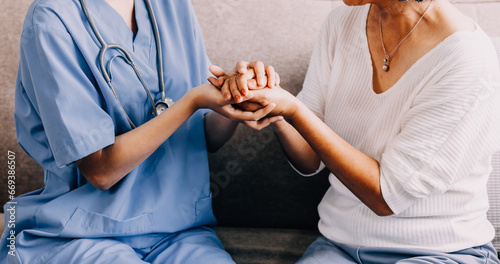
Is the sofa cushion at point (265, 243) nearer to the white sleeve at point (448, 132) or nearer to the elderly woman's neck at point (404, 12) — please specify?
the white sleeve at point (448, 132)

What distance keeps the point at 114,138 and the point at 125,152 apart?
35 mm

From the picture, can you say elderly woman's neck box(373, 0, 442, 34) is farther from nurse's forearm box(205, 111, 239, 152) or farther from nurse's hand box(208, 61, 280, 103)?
nurse's forearm box(205, 111, 239, 152)

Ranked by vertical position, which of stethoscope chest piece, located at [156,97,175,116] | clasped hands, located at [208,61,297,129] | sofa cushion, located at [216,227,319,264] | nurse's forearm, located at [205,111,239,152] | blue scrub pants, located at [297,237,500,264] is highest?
clasped hands, located at [208,61,297,129]

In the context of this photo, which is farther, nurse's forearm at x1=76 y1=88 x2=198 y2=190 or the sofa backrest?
the sofa backrest

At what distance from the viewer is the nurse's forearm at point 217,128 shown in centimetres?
101

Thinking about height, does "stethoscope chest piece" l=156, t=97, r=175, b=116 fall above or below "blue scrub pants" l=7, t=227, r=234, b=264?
above

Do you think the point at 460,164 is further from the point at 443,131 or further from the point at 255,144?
the point at 255,144

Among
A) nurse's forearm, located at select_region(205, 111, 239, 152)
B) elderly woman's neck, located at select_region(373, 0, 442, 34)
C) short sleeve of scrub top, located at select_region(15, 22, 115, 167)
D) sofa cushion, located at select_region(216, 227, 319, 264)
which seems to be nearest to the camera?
short sleeve of scrub top, located at select_region(15, 22, 115, 167)

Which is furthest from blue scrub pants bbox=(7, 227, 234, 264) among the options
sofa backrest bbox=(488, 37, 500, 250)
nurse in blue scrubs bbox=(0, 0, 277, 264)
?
sofa backrest bbox=(488, 37, 500, 250)

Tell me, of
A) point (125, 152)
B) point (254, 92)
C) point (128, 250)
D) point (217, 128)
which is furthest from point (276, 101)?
point (128, 250)

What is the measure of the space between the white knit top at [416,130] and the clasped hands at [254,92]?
19 centimetres

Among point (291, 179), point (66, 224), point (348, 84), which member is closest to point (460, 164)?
point (348, 84)

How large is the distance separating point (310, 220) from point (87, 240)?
644 millimetres

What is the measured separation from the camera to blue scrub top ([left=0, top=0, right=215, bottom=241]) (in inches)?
31.5
